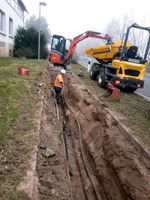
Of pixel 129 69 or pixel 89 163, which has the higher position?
pixel 129 69

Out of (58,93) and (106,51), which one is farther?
(106,51)

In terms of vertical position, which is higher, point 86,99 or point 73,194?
point 86,99

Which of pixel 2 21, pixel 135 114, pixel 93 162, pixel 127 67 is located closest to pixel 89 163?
pixel 93 162

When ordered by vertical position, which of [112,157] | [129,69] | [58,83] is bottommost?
[112,157]

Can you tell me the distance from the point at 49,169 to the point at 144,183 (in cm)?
200

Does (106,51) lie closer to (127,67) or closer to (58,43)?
(127,67)

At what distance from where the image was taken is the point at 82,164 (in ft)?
21.4

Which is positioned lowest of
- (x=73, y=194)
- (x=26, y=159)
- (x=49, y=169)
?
(x=73, y=194)

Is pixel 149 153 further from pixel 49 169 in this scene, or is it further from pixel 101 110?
pixel 101 110

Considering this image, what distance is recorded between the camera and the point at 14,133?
18.7 feet

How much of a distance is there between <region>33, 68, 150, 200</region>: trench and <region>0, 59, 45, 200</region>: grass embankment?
408 millimetres

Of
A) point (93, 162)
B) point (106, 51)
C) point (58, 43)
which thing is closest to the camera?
point (93, 162)

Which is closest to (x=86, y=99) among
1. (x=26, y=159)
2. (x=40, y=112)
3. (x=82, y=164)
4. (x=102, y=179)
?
(x=40, y=112)

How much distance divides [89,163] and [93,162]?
0.51ft
